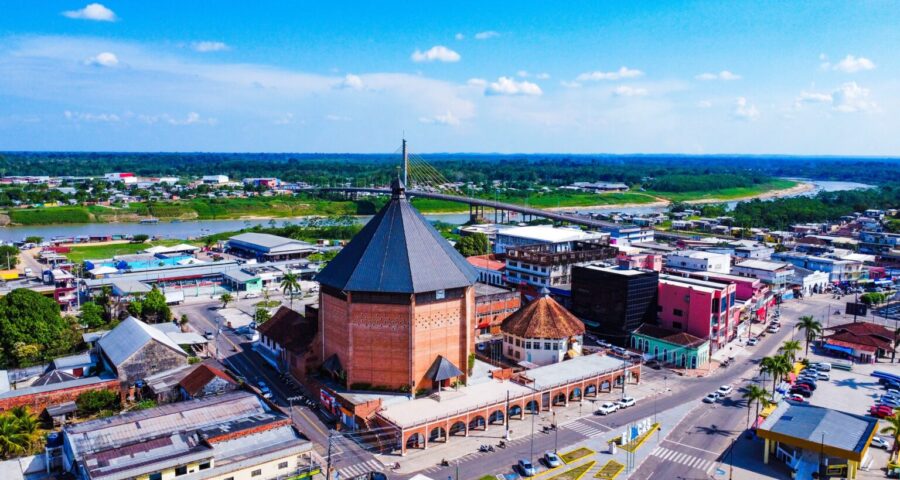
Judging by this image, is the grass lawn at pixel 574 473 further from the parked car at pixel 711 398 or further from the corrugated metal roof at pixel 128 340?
the corrugated metal roof at pixel 128 340

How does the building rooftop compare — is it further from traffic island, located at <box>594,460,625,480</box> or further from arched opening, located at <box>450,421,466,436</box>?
arched opening, located at <box>450,421,466,436</box>

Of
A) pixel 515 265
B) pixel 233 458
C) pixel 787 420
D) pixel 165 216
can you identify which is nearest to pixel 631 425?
pixel 787 420

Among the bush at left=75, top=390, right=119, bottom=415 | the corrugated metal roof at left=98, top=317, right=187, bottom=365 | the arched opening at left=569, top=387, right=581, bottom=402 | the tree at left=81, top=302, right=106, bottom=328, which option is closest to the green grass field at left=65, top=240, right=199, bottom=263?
the tree at left=81, top=302, right=106, bottom=328

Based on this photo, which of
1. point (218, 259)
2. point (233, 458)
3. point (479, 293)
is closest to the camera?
point (233, 458)

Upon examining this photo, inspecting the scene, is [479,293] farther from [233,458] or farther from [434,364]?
[233,458]

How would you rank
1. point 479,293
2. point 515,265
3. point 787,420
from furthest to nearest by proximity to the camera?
point 515,265, point 479,293, point 787,420

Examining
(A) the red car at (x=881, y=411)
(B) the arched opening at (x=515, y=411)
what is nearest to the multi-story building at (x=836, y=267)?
(A) the red car at (x=881, y=411)
